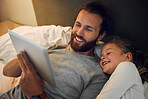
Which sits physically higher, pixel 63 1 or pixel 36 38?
pixel 63 1

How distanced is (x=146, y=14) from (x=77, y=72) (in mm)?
651

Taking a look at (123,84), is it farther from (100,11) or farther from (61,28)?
(61,28)

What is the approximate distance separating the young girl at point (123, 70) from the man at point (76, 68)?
0.40 ft

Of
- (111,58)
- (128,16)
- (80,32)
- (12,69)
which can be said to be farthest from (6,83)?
(128,16)

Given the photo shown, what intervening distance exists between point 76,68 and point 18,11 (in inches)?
60.7

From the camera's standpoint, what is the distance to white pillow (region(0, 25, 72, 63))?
1105mm

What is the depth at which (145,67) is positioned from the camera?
848mm

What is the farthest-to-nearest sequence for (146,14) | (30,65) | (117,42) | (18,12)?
(18,12), (117,42), (146,14), (30,65)

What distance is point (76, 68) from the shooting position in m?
0.87

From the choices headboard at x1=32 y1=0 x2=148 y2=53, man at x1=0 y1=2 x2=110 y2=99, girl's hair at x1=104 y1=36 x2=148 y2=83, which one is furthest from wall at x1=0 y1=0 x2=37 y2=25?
girl's hair at x1=104 y1=36 x2=148 y2=83

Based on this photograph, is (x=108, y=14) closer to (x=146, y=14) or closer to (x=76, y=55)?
(x=146, y=14)

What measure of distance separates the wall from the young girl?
1327mm

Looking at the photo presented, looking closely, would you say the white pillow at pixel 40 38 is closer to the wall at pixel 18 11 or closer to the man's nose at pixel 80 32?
the man's nose at pixel 80 32

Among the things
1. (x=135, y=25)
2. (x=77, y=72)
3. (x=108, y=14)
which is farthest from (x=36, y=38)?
(x=135, y=25)
